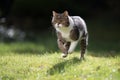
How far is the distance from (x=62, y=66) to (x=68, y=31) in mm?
943

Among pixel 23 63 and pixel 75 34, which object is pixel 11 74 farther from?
pixel 75 34

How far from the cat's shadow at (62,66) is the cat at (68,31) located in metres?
0.27

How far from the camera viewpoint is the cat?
11359 millimetres

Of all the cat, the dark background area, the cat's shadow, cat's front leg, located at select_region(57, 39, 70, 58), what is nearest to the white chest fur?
the cat

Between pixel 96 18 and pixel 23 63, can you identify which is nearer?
pixel 23 63

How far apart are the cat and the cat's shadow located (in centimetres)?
27

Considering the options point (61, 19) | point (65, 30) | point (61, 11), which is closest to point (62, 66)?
point (65, 30)

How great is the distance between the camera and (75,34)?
37.8ft

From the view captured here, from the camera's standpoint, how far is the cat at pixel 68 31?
11.4 metres


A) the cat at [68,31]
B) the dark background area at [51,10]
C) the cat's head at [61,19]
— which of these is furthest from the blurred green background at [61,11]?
the cat's head at [61,19]

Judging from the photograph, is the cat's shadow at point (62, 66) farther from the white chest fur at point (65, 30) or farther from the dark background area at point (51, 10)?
the dark background area at point (51, 10)

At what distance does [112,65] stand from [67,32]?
1.36 metres

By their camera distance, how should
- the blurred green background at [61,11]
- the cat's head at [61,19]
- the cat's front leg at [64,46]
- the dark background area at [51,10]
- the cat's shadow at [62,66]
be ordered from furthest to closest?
1. the dark background area at [51,10]
2. the blurred green background at [61,11]
3. the cat's front leg at [64,46]
4. the cat's head at [61,19]
5. the cat's shadow at [62,66]

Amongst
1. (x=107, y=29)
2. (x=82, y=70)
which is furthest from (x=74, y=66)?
(x=107, y=29)
